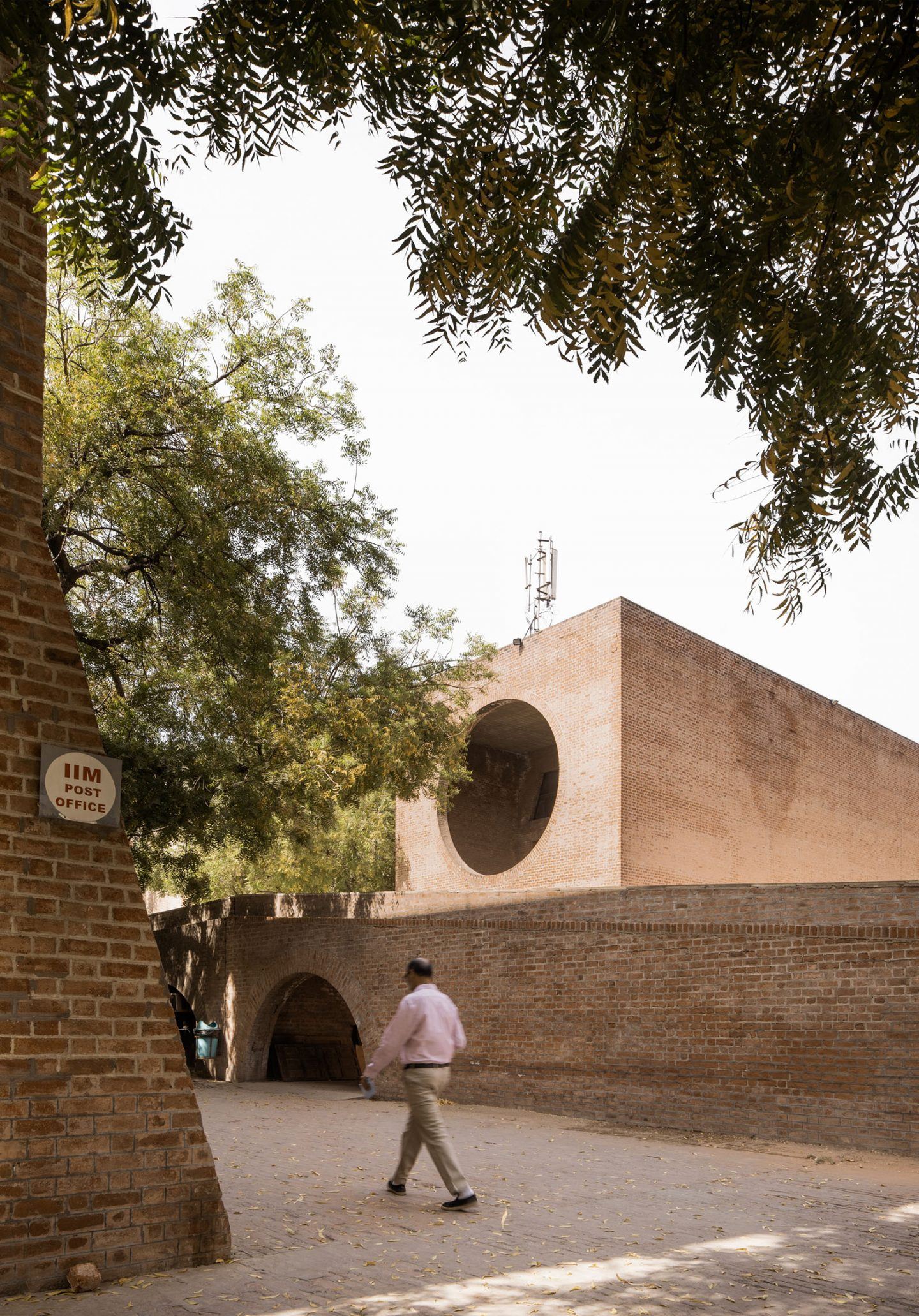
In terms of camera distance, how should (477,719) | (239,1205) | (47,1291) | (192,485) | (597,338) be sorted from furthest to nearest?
(477,719), (192,485), (239,1205), (47,1291), (597,338)

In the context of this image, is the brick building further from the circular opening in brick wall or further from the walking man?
the walking man

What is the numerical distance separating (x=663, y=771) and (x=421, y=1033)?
14.7 m

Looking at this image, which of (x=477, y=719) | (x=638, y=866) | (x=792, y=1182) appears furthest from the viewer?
(x=477, y=719)

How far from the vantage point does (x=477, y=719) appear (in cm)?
2472

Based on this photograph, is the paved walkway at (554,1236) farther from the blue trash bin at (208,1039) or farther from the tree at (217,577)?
the blue trash bin at (208,1039)

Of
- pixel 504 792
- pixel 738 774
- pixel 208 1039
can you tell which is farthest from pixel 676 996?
pixel 504 792

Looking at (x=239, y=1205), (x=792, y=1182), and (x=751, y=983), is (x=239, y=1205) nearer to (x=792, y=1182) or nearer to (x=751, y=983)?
(x=792, y=1182)

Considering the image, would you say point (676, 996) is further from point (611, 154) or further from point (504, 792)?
point (504, 792)

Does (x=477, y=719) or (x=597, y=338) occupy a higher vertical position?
(x=477, y=719)

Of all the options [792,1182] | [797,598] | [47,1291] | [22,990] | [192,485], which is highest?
[192,485]

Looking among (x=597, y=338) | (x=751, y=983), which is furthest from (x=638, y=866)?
(x=597, y=338)

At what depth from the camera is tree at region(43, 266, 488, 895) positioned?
12.7m

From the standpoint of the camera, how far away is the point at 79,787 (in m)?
4.89

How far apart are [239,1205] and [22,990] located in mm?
2953
